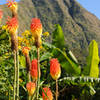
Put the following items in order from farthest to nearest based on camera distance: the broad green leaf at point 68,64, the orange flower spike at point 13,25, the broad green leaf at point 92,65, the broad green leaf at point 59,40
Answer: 1. the broad green leaf at point 59,40
2. the broad green leaf at point 92,65
3. the broad green leaf at point 68,64
4. the orange flower spike at point 13,25

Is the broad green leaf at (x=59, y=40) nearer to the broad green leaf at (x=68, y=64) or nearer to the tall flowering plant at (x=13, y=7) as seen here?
the broad green leaf at (x=68, y=64)

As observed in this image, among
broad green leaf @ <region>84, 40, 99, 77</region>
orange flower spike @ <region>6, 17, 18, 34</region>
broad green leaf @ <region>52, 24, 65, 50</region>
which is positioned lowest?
broad green leaf @ <region>84, 40, 99, 77</region>

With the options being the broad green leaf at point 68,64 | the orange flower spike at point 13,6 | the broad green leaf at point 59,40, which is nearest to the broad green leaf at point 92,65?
the broad green leaf at point 68,64

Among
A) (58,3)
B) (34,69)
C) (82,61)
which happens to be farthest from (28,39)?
(58,3)

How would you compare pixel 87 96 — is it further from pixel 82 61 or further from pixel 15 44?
pixel 15 44

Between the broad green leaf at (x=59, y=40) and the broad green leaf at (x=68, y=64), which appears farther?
the broad green leaf at (x=59, y=40)

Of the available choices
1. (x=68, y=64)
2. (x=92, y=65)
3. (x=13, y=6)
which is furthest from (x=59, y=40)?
(x=13, y=6)

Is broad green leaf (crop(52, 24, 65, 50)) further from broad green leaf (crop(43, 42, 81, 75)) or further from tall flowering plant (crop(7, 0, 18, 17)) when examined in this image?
tall flowering plant (crop(7, 0, 18, 17))

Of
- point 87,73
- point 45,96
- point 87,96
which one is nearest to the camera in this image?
point 45,96

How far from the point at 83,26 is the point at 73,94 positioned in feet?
172

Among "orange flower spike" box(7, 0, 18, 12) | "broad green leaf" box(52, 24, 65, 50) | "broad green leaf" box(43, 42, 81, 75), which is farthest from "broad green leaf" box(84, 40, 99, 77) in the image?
"orange flower spike" box(7, 0, 18, 12)

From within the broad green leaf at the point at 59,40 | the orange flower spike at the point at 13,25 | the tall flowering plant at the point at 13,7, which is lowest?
the orange flower spike at the point at 13,25

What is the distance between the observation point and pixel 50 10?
76.1m

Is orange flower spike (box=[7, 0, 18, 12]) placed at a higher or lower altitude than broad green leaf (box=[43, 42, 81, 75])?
higher
